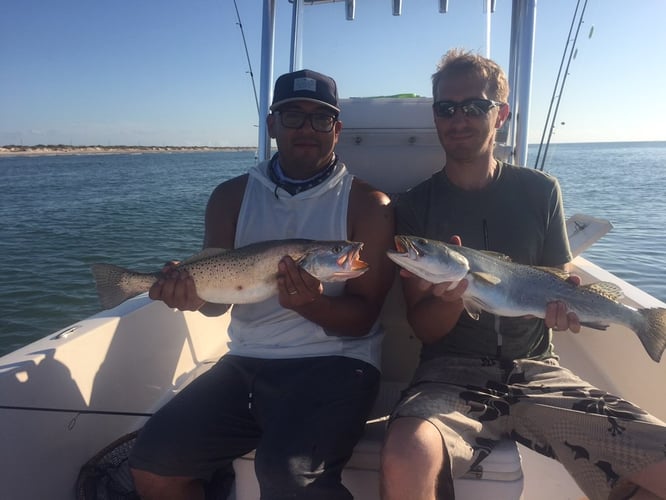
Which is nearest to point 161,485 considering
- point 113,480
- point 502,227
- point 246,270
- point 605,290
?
point 113,480

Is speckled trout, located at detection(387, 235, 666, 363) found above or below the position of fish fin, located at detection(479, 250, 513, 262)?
below

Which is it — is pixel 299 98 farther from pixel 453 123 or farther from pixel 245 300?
pixel 245 300

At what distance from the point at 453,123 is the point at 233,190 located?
149 centimetres

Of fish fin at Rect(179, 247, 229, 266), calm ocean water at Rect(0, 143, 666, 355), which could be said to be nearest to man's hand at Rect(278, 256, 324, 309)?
fish fin at Rect(179, 247, 229, 266)

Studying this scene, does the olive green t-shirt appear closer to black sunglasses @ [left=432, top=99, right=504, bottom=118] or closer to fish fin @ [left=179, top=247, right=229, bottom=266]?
black sunglasses @ [left=432, top=99, right=504, bottom=118]

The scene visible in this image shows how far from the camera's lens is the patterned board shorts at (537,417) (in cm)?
217

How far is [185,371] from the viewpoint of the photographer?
4121 millimetres

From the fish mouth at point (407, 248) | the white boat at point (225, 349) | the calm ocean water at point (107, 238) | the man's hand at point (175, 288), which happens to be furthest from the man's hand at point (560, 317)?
the calm ocean water at point (107, 238)

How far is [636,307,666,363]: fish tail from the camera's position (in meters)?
2.64

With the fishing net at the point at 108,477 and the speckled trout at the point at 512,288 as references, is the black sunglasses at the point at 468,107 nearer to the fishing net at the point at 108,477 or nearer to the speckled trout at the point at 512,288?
the speckled trout at the point at 512,288

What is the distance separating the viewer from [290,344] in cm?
286

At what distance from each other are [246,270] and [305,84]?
124cm

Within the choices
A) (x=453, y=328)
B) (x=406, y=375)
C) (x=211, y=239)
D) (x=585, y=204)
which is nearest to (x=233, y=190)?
(x=211, y=239)

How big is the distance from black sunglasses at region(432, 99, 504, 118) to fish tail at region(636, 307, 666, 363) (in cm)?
148
